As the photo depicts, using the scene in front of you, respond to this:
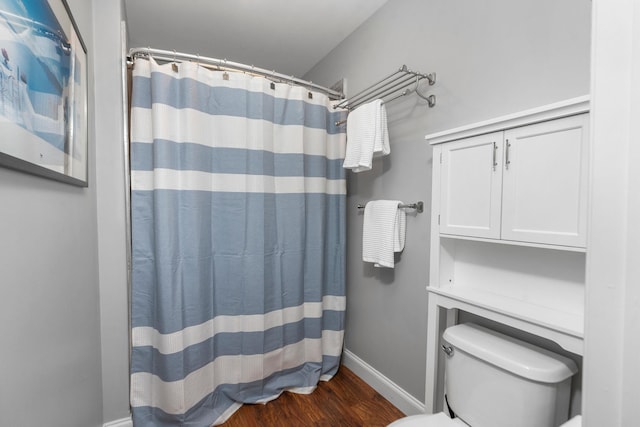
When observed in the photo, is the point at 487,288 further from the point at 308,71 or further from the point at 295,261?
the point at 308,71

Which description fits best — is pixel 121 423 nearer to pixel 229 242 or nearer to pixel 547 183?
pixel 229 242

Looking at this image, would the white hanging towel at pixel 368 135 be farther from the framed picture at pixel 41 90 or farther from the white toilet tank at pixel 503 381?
the framed picture at pixel 41 90

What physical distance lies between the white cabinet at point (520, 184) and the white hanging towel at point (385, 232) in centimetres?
39

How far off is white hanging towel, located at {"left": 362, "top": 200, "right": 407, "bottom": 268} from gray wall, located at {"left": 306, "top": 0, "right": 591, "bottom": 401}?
6 centimetres

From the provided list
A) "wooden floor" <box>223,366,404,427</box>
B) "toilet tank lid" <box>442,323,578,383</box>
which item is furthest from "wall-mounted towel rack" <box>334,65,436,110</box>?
"wooden floor" <box>223,366,404,427</box>

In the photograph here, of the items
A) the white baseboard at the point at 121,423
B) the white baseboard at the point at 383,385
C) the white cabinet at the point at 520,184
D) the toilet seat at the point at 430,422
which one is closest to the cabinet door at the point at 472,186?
the white cabinet at the point at 520,184

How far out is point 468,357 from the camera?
46.8 inches

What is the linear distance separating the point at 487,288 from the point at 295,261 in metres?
1.09

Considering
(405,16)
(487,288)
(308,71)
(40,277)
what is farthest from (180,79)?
(487,288)

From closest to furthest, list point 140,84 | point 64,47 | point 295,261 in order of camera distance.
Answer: point 64,47
point 140,84
point 295,261

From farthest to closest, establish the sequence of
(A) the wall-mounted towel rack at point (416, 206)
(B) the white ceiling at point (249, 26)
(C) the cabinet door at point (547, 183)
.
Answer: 1. (B) the white ceiling at point (249, 26)
2. (A) the wall-mounted towel rack at point (416, 206)
3. (C) the cabinet door at point (547, 183)

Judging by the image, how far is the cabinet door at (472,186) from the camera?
3.68ft

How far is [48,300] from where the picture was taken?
856 mm

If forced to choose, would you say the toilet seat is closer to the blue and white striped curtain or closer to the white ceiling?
the blue and white striped curtain
